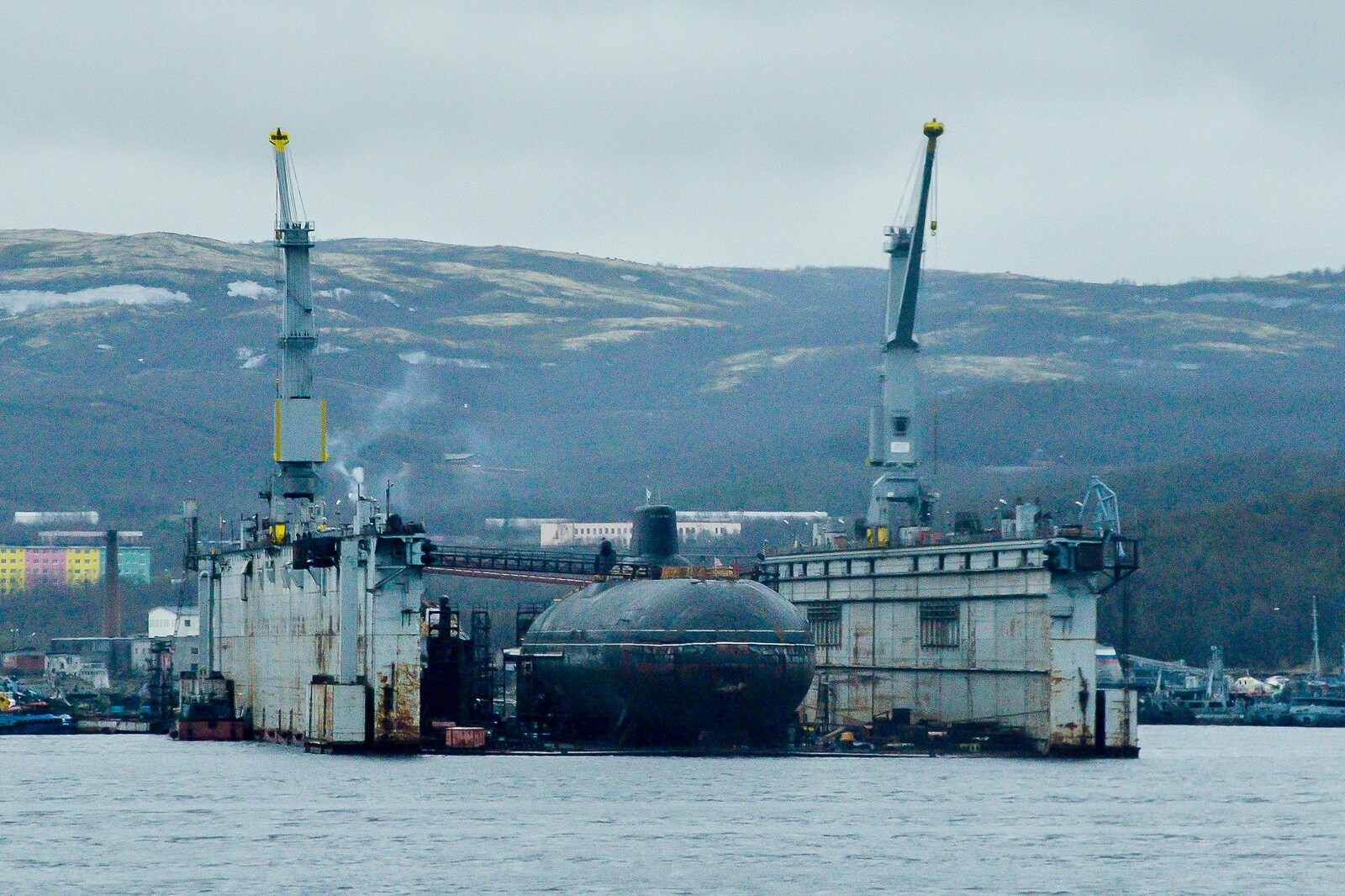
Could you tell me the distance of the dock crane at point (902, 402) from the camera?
11969 centimetres

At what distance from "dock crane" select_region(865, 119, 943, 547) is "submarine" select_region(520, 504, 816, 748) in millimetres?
20235

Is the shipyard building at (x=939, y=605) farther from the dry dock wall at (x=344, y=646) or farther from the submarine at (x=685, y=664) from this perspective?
the dry dock wall at (x=344, y=646)

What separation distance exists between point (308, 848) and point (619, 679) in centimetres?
3571

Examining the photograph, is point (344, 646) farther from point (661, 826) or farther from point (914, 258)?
point (914, 258)

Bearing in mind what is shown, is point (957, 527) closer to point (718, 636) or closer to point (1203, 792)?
point (718, 636)

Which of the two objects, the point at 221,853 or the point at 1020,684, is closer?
the point at 221,853

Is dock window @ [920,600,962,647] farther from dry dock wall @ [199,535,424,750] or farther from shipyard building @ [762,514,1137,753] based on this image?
dry dock wall @ [199,535,424,750]

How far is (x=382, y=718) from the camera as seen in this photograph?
92.3 m

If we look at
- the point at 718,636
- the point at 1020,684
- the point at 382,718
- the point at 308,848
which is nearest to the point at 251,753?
the point at 382,718

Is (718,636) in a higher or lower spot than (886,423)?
lower

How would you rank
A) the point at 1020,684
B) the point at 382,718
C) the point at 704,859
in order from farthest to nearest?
the point at 1020,684 < the point at 382,718 < the point at 704,859

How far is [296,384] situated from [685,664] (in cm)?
2498

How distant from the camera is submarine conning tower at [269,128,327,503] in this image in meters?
106

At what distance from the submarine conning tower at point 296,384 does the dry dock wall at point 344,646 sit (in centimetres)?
356
